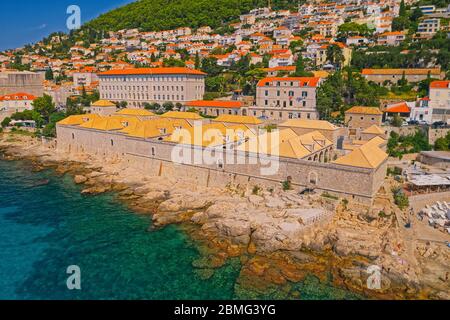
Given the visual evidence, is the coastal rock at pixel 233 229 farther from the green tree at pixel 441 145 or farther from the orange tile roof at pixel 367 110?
the green tree at pixel 441 145

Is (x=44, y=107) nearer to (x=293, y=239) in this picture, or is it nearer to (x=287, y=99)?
(x=287, y=99)

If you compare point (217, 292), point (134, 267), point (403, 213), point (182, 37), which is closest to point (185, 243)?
point (134, 267)

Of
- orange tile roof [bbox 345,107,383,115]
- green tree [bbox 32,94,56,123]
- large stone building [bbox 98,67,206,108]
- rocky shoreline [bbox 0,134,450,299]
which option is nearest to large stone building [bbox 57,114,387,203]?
rocky shoreline [bbox 0,134,450,299]

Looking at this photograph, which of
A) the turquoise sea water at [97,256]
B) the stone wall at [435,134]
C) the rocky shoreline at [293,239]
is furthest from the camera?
the stone wall at [435,134]

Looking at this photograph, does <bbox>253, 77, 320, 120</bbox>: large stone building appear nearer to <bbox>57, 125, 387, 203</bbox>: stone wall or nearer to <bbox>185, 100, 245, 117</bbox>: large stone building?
<bbox>185, 100, 245, 117</bbox>: large stone building

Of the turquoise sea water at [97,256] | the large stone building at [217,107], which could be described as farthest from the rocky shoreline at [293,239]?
the large stone building at [217,107]

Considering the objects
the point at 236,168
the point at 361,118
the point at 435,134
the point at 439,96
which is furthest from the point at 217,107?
the point at 439,96

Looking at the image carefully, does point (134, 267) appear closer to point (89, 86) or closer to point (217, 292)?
point (217, 292)
